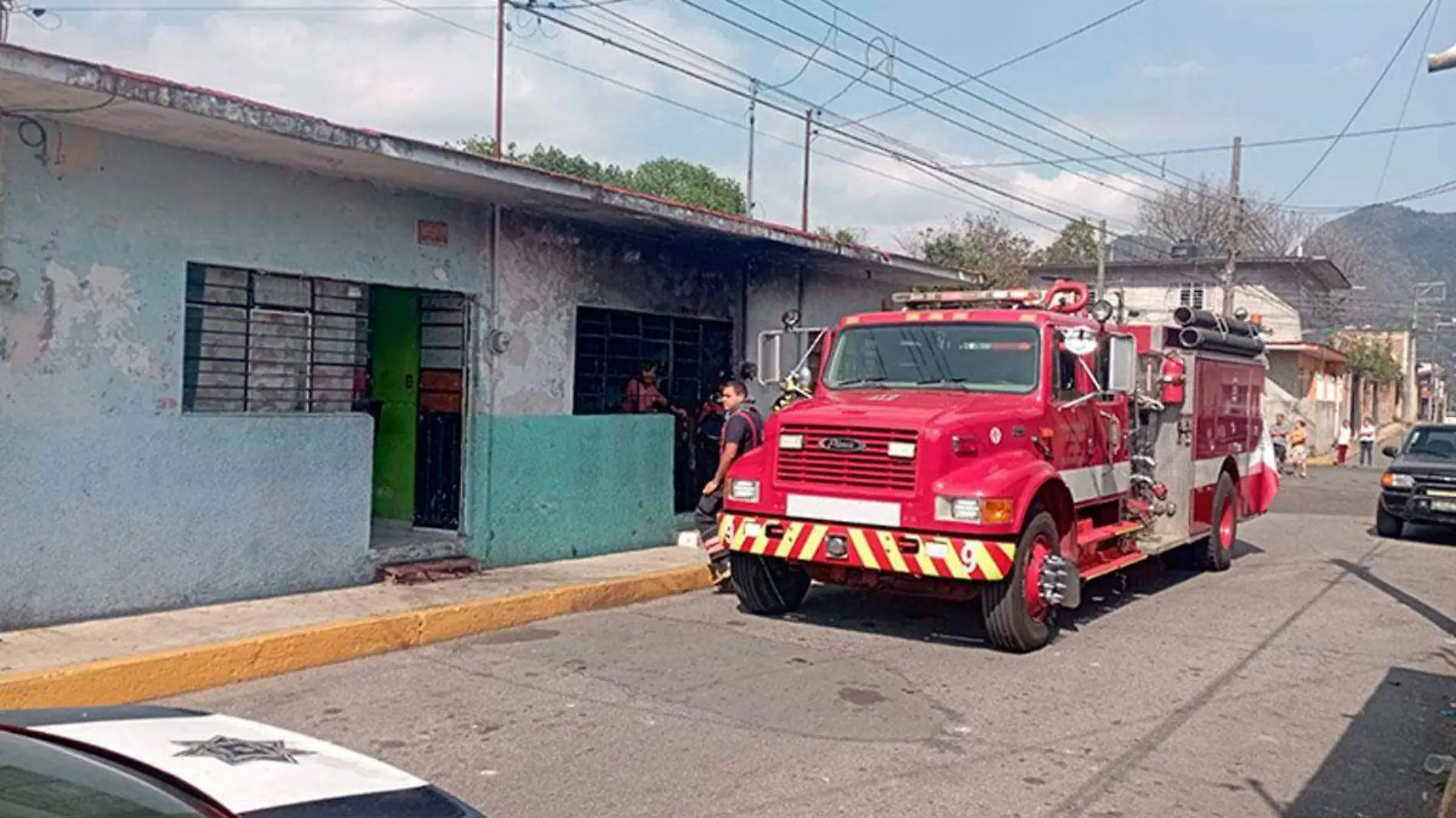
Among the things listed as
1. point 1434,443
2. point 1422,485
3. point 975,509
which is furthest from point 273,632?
point 1434,443

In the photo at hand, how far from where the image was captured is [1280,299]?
4303cm

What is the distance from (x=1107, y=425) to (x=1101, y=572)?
4.29 ft

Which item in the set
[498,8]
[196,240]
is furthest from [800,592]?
[498,8]

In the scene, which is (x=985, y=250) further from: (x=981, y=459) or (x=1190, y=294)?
(x=981, y=459)

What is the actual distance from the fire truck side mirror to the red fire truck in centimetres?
2

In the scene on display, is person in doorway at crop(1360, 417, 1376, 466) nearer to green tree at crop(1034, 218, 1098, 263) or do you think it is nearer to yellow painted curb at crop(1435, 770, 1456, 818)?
green tree at crop(1034, 218, 1098, 263)

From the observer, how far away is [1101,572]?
386 inches

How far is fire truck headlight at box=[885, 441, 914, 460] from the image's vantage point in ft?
27.3

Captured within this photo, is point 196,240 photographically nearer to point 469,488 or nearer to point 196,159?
point 196,159

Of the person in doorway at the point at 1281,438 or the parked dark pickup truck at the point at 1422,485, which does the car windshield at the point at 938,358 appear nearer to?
the parked dark pickup truck at the point at 1422,485

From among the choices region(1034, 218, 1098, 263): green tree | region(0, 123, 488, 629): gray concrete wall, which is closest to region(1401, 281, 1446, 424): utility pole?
region(1034, 218, 1098, 263): green tree

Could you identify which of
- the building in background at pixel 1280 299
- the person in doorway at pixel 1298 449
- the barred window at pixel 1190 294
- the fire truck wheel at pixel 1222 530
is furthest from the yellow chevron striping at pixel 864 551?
the barred window at pixel 1190 294

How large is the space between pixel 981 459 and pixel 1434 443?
39.9 feet

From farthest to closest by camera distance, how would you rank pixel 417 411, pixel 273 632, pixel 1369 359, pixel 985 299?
pixel 1369 359, pixel 417 411, pixel 985 299, pixel 273 632
